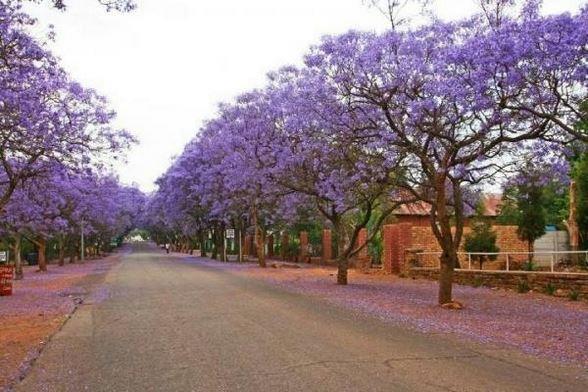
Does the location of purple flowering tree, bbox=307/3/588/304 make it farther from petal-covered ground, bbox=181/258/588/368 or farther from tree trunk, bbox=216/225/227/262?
tree trunk, bbox=216/225/227/262

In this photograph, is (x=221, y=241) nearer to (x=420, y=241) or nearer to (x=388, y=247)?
(x=388, y=247)

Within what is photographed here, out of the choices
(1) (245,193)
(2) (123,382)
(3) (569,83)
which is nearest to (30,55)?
(2) (123,382)

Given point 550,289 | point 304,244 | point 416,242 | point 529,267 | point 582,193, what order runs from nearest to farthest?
point 550,289, point 529,267, point 582,193, point 416,242, point 304,244

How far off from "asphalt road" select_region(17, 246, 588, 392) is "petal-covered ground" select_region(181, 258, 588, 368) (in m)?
0.87

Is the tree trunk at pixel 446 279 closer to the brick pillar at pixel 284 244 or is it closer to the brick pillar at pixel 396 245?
the brick pillar at pixel 396 245

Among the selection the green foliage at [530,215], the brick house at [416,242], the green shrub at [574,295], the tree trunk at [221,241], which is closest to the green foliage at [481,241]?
the green foliage at [530,215]

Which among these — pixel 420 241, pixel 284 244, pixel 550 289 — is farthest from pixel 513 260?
pixel 284 244

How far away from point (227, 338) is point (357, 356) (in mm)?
2846

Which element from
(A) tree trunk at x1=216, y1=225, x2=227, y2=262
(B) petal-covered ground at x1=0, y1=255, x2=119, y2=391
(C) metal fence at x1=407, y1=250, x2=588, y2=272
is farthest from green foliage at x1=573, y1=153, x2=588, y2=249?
(A) tree trunk at x1=216, y1=225, x2=227, y2=262

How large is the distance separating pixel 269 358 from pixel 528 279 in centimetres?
1466

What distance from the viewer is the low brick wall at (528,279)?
19.5 m

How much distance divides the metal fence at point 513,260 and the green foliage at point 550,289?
2.62ft

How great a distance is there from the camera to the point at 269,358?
9625 millimetres

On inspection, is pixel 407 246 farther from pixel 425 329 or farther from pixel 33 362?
pixel 33 362
